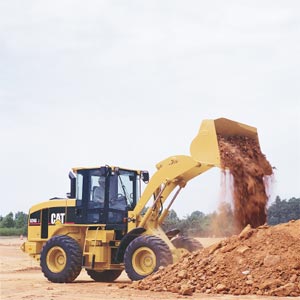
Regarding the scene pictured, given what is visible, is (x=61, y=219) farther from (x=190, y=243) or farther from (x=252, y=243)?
(x=252, y=243)

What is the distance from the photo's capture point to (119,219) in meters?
16.2

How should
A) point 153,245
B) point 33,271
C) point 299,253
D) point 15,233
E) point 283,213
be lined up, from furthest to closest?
point 15,233 → point 283,213 → point 33,271 → point 153,245 → point 299,253

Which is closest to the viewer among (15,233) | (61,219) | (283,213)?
(61,219)

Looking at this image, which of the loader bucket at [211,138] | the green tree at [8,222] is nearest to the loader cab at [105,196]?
the loader bucket at [211,138]

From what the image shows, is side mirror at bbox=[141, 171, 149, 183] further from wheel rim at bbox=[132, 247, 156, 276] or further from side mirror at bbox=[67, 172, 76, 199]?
wheel rim at bbox=[132, 247, 156, 276]

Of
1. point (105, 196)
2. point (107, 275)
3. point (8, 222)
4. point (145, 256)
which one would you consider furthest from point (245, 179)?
point (8, 222)

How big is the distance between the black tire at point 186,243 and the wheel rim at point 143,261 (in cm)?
145

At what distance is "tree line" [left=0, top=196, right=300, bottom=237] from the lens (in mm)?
14859

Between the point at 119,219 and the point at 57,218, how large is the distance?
80.3 inches

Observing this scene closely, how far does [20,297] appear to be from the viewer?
12562 millimetres

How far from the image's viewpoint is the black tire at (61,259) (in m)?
16.0

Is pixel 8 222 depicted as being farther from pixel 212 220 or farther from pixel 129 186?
pixel 212 220

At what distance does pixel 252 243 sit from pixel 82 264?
197 inches

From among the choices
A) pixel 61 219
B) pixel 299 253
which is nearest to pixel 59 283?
pixel 61 219
